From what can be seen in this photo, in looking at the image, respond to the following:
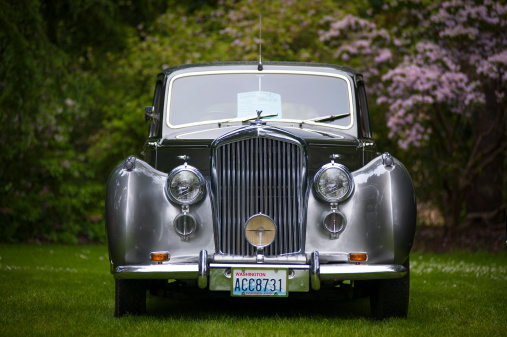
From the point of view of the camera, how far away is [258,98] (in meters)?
6.08

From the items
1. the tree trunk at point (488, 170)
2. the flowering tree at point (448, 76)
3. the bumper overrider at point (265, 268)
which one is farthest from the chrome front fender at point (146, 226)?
the tree trunk at point (488, 170)

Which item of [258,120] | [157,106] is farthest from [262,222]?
[157,106]

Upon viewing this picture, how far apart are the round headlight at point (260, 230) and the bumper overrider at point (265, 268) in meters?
0.18

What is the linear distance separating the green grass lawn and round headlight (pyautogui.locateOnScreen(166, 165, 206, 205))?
0.87 meters

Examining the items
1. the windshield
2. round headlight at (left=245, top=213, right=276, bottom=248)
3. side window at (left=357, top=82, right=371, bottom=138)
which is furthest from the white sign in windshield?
round headlight at (left=245, top=213, right=276, bottom=248)

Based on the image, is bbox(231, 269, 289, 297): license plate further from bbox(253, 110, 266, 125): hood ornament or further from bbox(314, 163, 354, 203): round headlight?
bbox(253, 110, 266, 125): hood ornament

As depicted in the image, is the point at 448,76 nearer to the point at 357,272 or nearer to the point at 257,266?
the point at 357,272

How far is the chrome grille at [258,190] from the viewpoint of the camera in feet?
16.6

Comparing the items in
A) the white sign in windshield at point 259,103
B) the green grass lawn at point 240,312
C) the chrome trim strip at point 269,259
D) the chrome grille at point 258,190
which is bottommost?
the green grass lawn at point 240,312

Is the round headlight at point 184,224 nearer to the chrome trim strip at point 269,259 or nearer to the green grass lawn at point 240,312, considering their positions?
the chrome trim strip at point 269,259

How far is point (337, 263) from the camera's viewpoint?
196 inches

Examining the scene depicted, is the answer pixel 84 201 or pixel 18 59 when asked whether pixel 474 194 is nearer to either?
pixel 84 201

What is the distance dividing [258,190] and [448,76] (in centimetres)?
772

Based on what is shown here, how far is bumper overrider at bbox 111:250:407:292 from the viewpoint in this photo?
486 cm
